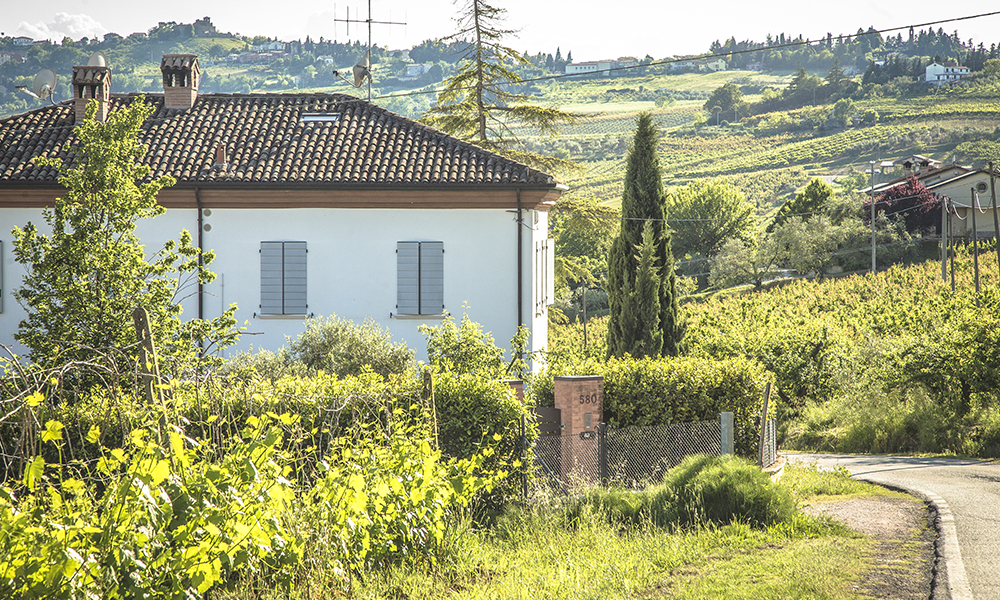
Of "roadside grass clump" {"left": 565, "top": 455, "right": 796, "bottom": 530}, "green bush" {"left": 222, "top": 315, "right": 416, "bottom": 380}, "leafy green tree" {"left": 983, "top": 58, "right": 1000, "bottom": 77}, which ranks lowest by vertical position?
"roadside grass clump" {"left": 565, "top": 455, "right": 796, "bottom": 530}

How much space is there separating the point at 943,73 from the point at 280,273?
180554 mm

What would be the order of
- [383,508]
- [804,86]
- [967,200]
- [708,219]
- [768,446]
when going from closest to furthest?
[383,508] → [768,446] → [967,200] → [708,219] → [804,86]

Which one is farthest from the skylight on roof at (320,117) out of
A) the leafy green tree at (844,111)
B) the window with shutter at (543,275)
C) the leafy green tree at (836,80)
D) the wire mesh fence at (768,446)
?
the leafy green tree at (836,80)

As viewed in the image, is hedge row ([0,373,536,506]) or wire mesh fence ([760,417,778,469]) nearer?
hedge row ([0,373,536,506])

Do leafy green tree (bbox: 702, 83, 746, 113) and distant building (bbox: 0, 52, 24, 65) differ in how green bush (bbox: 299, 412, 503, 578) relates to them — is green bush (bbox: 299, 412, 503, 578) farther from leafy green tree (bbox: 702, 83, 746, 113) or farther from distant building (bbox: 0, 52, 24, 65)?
distant building (bbox: 0, 52, 24, 65)

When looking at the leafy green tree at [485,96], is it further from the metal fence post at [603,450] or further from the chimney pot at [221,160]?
the metal fence post at [603,450]

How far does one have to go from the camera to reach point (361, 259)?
57.9 feet

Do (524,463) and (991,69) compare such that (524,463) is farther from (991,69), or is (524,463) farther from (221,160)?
(991,69)

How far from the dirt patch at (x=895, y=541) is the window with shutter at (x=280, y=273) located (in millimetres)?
12180

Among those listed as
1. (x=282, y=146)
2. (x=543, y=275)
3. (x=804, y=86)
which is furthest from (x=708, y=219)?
(x=804, y=86)

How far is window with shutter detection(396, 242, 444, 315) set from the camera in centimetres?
1753

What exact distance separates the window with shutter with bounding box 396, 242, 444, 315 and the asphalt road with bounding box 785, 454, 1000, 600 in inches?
358

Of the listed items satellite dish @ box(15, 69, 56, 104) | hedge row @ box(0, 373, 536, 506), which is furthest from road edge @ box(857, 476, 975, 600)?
satellite dish @ box(15, 69, 56, 104)

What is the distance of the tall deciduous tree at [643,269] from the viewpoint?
22.1m
